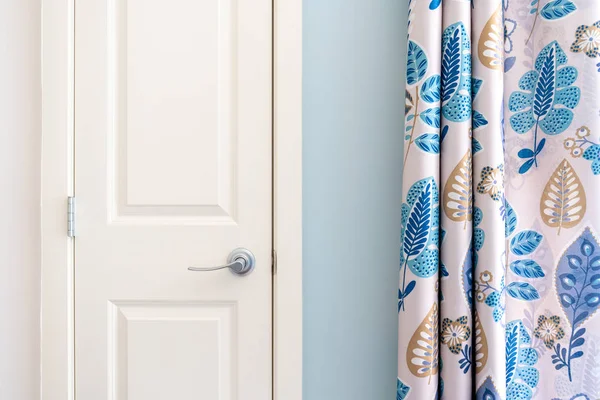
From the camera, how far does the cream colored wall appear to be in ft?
2.99

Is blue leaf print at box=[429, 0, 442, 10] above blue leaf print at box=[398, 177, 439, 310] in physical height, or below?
above

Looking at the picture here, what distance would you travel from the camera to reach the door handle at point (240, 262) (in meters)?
0.98

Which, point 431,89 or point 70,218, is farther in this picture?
point 70,218

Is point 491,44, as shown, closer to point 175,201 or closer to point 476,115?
point 476,115

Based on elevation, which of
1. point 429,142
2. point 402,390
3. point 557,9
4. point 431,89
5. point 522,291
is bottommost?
point 402,390

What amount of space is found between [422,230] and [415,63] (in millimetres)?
348

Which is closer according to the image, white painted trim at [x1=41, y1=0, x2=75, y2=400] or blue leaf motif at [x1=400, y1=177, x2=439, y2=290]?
blue leaf motif at [x1=400, y1=177, x2=439, y2=290]

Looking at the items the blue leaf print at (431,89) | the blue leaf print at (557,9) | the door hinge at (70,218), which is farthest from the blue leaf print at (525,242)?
the door hinge at (70,218)

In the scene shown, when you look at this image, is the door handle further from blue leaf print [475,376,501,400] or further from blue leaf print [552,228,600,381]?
blue leaf print [552,228,600,381]

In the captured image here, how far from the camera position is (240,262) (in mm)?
981

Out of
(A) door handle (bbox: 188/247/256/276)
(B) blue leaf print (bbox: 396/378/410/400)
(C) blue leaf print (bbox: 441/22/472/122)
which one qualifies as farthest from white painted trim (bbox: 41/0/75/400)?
(C) blue leaf print (bbox: 441/22/472/122)

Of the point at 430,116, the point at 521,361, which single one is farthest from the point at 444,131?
the point at 521,361

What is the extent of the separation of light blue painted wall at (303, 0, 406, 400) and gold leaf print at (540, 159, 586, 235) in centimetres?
31

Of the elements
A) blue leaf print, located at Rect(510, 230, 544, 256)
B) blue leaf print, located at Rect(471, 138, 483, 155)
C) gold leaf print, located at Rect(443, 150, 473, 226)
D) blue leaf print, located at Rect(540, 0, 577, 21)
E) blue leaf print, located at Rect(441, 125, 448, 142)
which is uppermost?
blue leaf print, located at Rect(540, 0, 577, 21)
